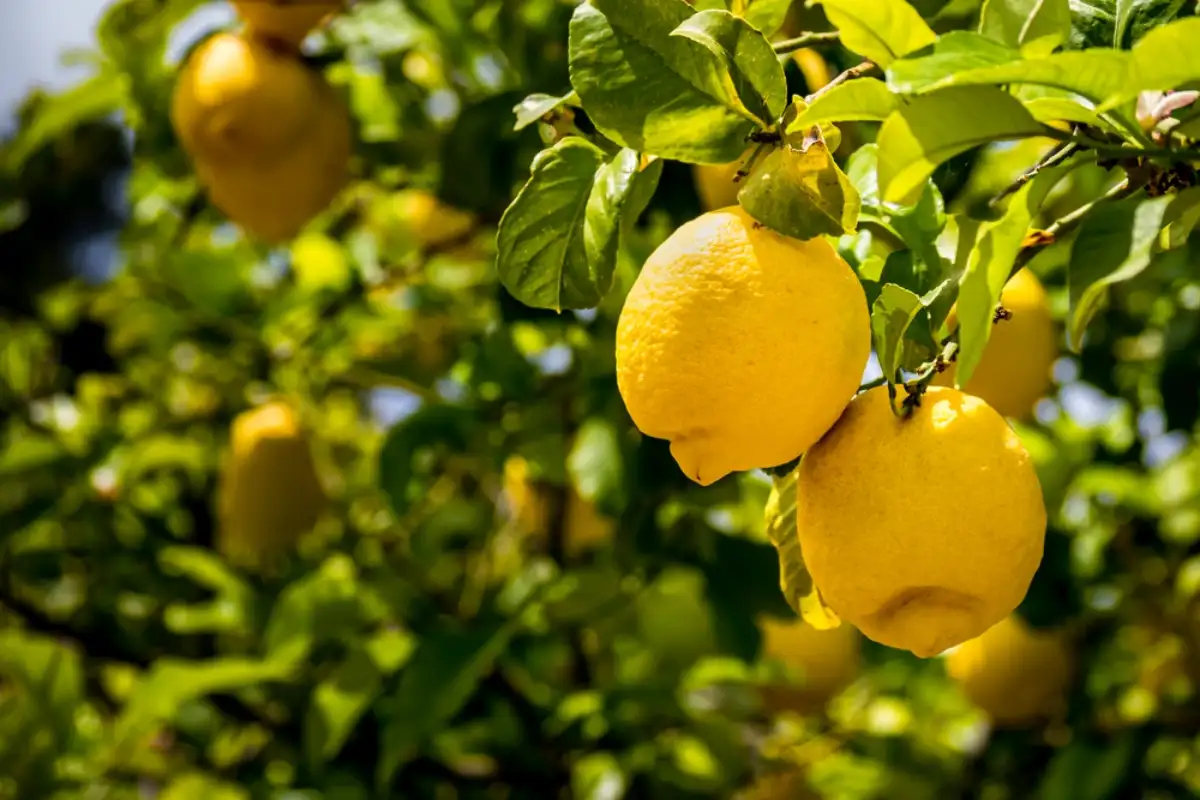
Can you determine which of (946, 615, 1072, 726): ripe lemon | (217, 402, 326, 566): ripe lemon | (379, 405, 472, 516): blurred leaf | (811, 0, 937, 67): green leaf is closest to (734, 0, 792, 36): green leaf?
(811, 0, 937, 67): green leaf

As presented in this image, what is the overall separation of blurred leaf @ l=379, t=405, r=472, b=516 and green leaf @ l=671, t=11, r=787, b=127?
72cm

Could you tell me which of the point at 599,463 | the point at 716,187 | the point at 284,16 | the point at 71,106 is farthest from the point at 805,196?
the point at 71,106

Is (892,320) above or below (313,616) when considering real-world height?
above

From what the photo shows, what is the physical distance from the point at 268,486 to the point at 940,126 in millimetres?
1240

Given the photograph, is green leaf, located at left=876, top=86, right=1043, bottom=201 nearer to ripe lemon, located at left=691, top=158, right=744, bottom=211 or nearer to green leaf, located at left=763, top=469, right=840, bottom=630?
green leaf, located at left=763, top=469, right=840, bottom=630

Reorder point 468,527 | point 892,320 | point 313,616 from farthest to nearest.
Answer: point 468,527
point 313,616
point 892,320

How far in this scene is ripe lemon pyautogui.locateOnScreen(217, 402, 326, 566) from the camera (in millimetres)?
1550

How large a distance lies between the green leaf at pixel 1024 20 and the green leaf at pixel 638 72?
0.11m

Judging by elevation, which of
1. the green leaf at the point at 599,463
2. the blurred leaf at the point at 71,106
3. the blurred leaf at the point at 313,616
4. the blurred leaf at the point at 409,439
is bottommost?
the blurred leaf at the point at 313,616

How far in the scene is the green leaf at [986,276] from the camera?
47cm

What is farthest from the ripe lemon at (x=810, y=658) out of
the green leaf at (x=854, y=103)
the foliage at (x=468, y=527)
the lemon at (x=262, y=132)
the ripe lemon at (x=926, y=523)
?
the green leaf at (x=854, y=103)

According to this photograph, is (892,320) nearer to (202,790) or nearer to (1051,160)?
(1051,160)

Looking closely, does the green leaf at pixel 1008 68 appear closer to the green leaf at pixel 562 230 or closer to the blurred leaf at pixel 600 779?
the green leaf at pixel 562 230

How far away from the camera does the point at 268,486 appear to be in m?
1.55
